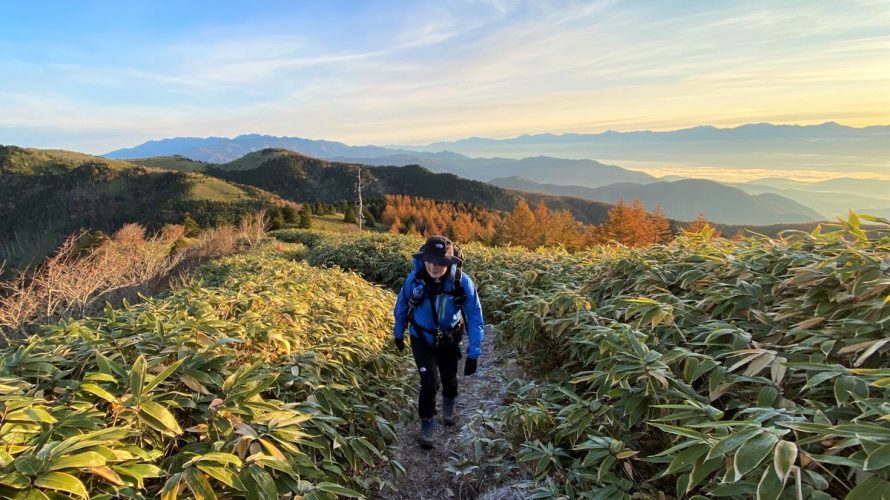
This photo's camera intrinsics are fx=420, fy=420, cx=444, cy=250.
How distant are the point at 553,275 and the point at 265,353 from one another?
198 inches

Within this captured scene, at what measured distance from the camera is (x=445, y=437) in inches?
185

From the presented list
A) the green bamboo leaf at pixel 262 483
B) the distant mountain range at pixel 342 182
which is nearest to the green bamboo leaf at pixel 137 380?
the green bamboo leaf at pixel 262 483

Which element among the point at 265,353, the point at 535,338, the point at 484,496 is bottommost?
the point at 484,496

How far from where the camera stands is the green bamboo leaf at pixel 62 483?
171 centimetres

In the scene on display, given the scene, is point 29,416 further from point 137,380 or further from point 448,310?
point 448,310

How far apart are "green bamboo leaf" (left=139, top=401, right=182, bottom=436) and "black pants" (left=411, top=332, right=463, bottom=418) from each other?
260cm

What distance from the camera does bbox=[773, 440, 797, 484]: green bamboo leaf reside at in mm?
1499

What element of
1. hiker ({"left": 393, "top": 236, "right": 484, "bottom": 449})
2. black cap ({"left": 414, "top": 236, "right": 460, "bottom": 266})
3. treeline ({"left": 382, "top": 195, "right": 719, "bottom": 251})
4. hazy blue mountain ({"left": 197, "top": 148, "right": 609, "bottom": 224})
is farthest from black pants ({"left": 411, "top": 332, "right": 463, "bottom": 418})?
hazy blue mountain ({"left": 197, "top": 148, "right": 609, "bottom": 224})

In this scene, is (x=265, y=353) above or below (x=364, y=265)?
above

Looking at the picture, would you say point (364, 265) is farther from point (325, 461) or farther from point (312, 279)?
point (325, 461)

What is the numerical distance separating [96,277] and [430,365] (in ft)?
51.4

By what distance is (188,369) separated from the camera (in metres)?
2.89

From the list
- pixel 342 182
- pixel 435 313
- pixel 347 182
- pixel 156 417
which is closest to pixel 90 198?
pixel 342 182

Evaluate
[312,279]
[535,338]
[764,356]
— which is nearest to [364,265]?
[312,279]
